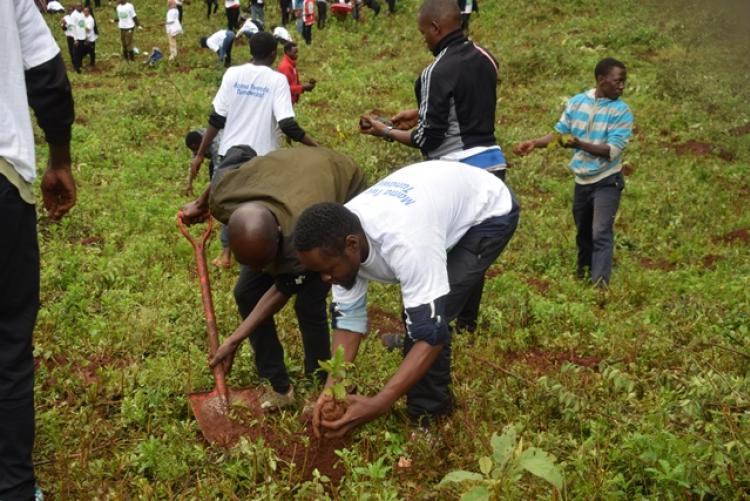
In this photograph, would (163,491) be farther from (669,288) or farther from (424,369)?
(669,288)

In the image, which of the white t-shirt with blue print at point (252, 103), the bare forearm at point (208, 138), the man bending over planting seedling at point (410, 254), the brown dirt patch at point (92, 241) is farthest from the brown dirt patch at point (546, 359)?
the brown dirt patch at point (92, 241)

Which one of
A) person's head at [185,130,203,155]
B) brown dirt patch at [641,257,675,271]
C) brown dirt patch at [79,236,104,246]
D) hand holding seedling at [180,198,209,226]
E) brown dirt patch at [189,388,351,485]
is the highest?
hand holding seedling at [180,198,209,226]

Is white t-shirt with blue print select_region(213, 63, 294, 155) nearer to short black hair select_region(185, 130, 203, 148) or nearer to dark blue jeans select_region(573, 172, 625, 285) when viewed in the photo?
short black hair select_region(185, 130, 203, 148)

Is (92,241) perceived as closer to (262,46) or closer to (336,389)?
(262,46)

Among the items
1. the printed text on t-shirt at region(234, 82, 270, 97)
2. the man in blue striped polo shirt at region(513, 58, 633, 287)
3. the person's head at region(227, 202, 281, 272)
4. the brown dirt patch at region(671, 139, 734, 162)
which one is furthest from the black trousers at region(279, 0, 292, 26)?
the person's head at region(227, 202, 281, 272)

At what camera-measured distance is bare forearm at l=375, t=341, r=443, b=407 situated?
2531 mm

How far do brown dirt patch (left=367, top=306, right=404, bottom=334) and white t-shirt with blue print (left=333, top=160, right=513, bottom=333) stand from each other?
1.67 meters

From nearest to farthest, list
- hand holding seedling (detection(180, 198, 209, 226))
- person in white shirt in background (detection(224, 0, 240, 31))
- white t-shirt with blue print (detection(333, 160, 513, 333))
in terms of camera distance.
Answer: white t-shirt with blue print (detection(333, 160, 513, 333)) < hand holding seedling (detection(180, 198, 209, 226)) < person in white shirt in background (detection(224, 0, 240, 31))

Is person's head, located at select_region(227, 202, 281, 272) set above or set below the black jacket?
below

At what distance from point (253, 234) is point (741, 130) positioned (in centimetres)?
880

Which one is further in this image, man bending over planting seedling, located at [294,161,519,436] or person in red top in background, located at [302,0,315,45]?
person in red top in background, located at [302,0,315,45]

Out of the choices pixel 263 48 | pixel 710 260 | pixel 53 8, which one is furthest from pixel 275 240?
pixel 53 8

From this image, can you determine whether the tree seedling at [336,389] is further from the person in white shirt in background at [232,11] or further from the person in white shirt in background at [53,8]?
the person in white shirt in background at [53,8]

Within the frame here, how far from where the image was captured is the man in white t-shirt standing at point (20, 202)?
225 centimetres
